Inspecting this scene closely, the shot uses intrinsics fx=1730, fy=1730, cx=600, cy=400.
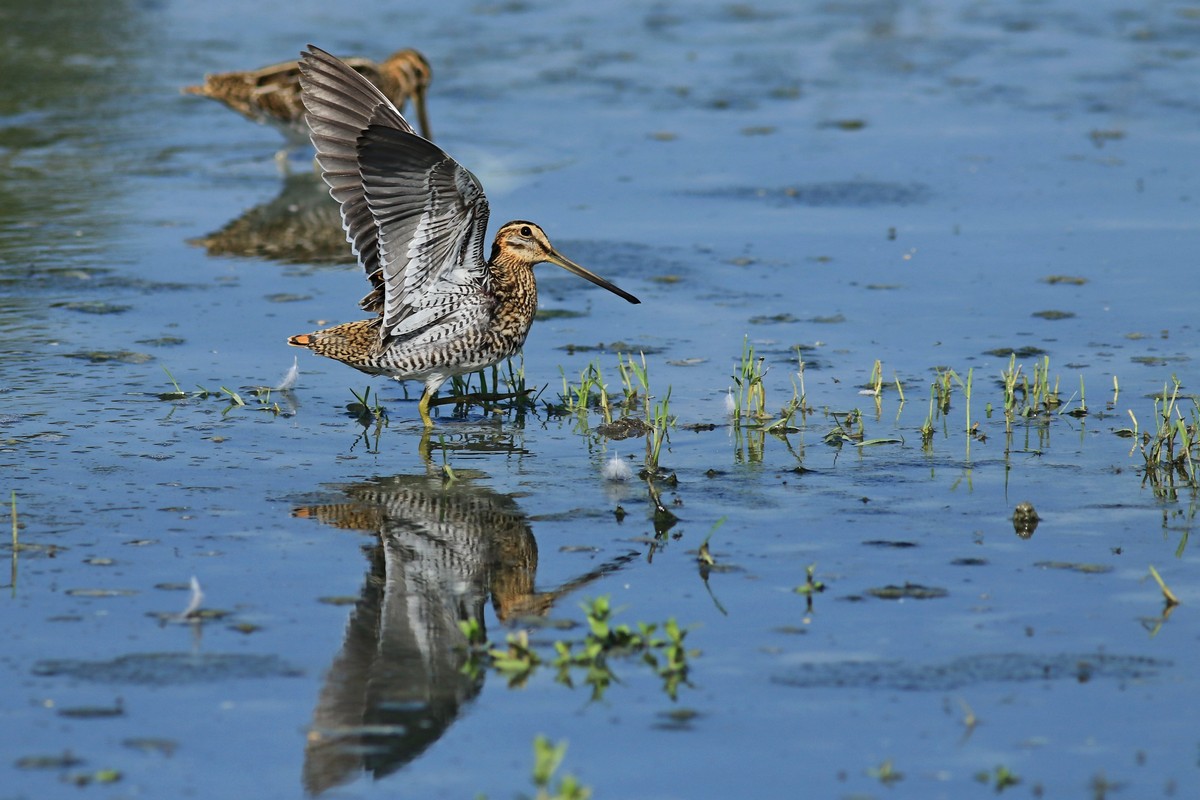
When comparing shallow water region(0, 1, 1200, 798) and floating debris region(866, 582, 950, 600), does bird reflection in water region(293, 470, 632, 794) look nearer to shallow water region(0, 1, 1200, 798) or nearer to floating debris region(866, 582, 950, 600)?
shallow water region(0, 1, 1200, 798)

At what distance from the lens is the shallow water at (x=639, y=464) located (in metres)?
4.34

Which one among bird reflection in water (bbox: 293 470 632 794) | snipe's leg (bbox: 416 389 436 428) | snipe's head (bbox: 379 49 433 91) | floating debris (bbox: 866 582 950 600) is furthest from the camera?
snipe's head (bbox: 379 49 433 91)

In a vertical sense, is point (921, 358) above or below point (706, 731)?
above

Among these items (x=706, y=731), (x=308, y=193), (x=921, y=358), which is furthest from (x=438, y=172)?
(x=308, y=193)

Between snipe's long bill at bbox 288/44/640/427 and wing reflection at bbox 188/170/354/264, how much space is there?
9.10 ft

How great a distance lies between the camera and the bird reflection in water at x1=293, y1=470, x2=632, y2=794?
4316mm

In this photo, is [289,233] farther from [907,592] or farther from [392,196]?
[907,592]

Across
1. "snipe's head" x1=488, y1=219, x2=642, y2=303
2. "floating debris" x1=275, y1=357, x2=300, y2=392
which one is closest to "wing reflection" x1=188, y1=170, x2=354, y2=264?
"floating debris" x1=275, y1=357, x2=300, y2=392

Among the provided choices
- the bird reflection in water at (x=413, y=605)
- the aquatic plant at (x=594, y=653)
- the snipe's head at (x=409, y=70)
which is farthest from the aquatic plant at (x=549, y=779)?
the snipe's head at (x=409, y=70)

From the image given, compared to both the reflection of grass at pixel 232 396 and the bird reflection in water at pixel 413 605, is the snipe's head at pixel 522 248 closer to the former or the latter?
the reflection of grass at pixel 232 396

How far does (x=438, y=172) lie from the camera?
21.9 ft

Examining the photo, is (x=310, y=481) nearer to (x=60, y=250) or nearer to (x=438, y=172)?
(x=438, y=172)

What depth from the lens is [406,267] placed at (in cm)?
707

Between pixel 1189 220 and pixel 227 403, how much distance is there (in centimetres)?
589
